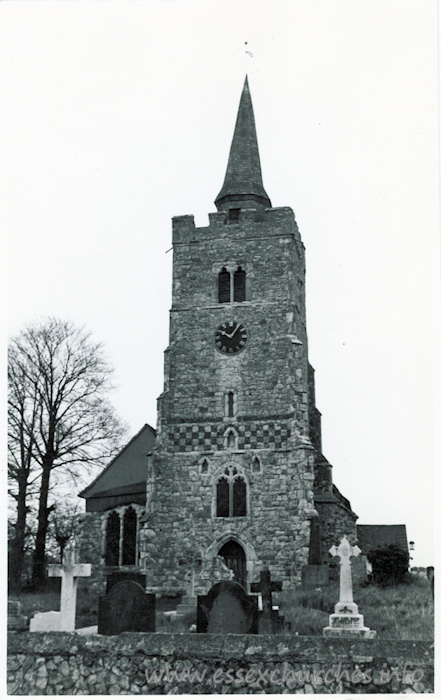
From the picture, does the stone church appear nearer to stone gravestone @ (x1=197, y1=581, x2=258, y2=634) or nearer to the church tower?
the church tower

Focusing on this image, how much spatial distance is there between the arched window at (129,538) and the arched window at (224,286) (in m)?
8.59

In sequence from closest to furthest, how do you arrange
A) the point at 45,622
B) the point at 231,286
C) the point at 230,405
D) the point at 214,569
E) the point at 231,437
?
the point at 45,622, the point at 214,569, the point at 231,437, the point at 230,405, the point at 231,286

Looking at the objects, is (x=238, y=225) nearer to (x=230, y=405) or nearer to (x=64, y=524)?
(x=230, y=405)

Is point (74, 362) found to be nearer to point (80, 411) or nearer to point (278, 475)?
point (80, 411)

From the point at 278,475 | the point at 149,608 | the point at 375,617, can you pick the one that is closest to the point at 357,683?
the point at 149,608

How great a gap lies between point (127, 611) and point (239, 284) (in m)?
18.3

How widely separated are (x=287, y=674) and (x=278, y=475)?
17.9 m

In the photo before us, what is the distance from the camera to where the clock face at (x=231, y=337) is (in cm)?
2886

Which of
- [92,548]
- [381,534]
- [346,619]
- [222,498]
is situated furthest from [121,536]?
[346,619]

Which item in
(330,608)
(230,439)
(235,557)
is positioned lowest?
(330,608)

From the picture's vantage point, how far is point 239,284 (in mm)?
29688

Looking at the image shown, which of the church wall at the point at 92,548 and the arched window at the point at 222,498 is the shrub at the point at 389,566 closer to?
the arched window at the point at 222,498

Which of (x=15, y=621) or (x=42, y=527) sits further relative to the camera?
(x=42, y=527)

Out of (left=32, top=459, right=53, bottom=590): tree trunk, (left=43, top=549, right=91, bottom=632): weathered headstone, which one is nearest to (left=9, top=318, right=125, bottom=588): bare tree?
(left=32, top=459, right=53, bottom=590): tree trunk
